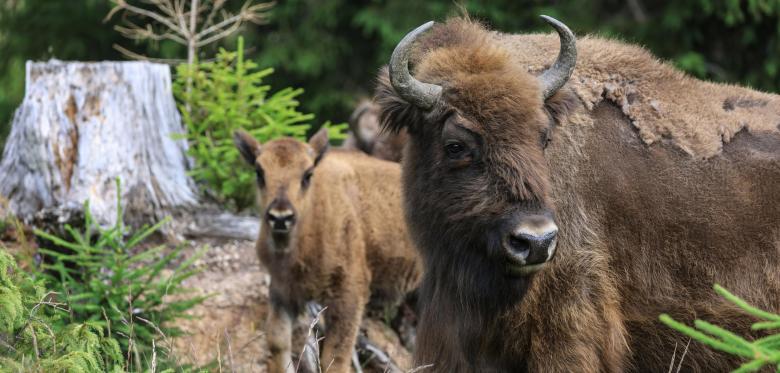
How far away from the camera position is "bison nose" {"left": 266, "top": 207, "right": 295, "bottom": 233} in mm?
7734

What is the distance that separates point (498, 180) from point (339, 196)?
4.05m

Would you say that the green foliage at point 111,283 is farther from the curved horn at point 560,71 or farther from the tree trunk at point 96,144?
the curved horn at point 560,71

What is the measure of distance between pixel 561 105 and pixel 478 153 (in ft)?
2.36

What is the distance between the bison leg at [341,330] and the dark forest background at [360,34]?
6.06m

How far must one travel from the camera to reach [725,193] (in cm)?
572

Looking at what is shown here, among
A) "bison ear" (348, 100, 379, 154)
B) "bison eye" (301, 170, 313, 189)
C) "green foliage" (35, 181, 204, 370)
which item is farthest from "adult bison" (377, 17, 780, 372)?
"bison ear" (348, 100, 379, 154)

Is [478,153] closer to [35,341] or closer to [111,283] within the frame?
[35,341]

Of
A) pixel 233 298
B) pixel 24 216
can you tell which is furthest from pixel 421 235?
pixel 24 216

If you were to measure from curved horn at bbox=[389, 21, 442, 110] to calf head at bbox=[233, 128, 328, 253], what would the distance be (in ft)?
8.69

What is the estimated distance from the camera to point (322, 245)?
8.43 m

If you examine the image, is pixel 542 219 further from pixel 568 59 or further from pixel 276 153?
pixel 276 153

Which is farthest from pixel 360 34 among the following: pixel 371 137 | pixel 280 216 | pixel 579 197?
pixel 579 197

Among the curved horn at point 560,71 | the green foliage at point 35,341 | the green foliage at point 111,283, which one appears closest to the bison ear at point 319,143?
the green foliage at point 111,283

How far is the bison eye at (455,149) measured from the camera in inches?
210
